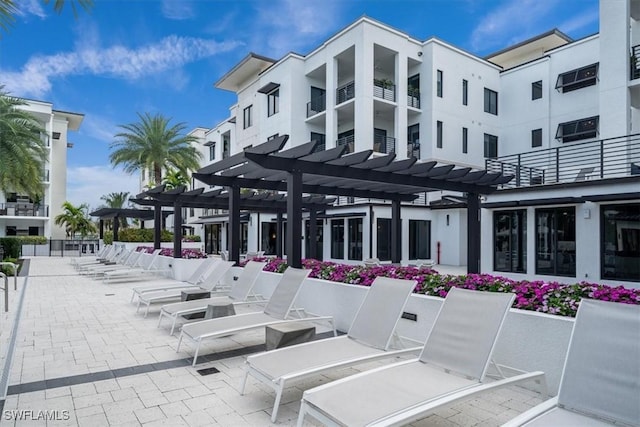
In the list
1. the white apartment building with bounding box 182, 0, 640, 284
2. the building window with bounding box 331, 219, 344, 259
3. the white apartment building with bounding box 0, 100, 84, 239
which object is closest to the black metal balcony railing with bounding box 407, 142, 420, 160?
the white apartment building with bounding box 182, 0, 640, 284

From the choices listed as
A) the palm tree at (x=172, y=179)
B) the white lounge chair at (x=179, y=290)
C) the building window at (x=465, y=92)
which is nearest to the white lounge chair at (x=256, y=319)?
the white lounge chair at (x=179, y=290)

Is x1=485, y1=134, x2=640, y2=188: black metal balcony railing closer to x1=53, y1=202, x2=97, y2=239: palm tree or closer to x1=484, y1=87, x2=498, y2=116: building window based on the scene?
x1=484, y1=87, x2=498, y2=116: building window

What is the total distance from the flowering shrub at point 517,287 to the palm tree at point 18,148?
13.4 metres

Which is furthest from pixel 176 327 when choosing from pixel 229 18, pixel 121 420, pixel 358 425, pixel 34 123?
pixel 34 123

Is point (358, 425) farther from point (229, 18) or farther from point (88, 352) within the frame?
point (229, 18)

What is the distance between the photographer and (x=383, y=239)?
20.9m

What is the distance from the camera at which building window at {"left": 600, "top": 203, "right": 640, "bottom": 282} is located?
1167cm

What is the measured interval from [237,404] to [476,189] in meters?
10.6

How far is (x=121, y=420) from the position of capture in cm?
371

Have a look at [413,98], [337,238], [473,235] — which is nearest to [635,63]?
[473,235]

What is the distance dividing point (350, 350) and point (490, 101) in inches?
967

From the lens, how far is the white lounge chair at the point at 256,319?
5273mm

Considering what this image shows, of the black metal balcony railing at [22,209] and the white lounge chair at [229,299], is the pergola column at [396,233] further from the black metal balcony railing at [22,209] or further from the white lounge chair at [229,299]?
the black metal balcony railing at [22,209]

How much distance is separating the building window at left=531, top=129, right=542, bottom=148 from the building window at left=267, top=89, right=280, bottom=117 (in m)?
14.7
